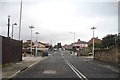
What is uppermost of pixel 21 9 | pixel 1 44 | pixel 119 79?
pixel 21 9

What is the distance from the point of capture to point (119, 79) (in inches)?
706

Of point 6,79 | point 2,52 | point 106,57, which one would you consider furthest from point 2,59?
point 106,57

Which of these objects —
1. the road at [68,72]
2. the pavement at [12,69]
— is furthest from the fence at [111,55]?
the pavement at [12,69]

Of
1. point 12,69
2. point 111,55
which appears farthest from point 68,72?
point 111,55

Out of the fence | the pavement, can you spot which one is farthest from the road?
the fence

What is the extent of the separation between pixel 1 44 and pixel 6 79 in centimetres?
1235

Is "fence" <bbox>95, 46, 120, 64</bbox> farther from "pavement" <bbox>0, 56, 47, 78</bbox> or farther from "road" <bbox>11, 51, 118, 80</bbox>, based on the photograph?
"pavement" <bbox>0, 56, 47, 78</bbox>

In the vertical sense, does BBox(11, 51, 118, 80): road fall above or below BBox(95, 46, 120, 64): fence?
below

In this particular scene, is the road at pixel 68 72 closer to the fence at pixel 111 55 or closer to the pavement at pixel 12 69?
the pavement at pixel 12 69

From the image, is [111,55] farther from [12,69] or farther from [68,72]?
[12,69]

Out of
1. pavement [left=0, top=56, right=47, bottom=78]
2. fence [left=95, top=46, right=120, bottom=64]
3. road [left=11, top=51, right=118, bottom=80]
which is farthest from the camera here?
fence [left=95, top=46, right=120, bottom=64]

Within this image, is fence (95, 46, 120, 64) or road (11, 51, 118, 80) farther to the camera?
fence (95, 46, 120, 64)

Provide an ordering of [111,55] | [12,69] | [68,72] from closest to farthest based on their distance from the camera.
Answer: [68,72], [12,69], [111,55]

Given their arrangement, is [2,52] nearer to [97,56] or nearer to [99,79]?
[99,79]
